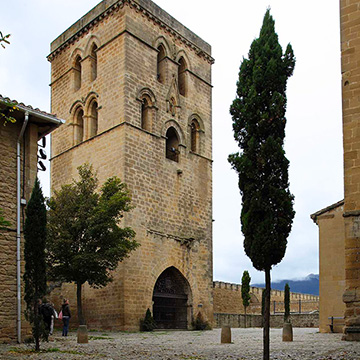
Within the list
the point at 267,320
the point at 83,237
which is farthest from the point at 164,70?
the point at 267,320

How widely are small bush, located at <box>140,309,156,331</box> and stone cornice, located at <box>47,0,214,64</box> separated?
14315 millimetres

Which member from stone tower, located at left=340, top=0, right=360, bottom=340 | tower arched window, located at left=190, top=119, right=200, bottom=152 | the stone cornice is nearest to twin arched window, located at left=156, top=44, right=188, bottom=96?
the stone cornice

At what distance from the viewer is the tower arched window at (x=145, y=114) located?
26264 mm

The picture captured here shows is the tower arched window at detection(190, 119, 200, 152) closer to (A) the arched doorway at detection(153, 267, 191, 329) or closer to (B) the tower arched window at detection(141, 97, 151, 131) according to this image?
(B) the tower arched window at detection(141, 97, 151, 131)

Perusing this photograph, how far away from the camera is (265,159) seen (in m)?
9.41

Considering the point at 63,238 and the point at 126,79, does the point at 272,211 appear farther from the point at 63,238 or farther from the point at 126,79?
the point at 126,79

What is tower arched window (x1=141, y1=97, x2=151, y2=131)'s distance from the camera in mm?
26264

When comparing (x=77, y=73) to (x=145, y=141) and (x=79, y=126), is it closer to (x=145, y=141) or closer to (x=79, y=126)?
(x=79, y=126)

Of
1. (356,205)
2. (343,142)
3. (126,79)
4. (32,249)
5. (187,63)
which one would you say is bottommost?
(32,249)

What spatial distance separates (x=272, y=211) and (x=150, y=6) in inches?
796

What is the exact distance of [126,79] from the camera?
993 inches

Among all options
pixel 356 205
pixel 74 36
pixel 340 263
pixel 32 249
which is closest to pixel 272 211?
pixel 356 205

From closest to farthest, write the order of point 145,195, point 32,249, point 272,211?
point 272,211 → point 32,249 → point 145,195

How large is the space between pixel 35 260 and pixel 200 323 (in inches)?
615
